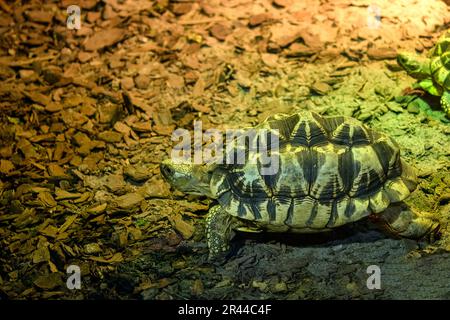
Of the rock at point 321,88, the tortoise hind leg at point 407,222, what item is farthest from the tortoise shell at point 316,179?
the rock at point 321,88

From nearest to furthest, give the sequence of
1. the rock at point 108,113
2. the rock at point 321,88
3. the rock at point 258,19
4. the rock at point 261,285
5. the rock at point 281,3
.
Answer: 1. the rock at point 261,285
2. the rock at point 108,113
3. the rock at point 321,88
4. the rock at point 258,19
5. the rock at point 281,3

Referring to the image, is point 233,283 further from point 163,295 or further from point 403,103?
point 403,103

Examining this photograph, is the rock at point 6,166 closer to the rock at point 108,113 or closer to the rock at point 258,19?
the rock at point 108,113

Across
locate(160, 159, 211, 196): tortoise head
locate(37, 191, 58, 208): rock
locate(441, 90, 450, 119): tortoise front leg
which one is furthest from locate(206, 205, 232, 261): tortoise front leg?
locate(441, 90, 450, 119): tortoise front leg

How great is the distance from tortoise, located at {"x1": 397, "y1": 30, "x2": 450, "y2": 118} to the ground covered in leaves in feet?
0.66

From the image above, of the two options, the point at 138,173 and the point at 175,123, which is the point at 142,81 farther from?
the point at 138,173

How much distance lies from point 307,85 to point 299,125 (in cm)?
191

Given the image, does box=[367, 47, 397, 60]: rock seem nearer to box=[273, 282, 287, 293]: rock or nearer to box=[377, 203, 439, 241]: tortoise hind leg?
box=[377, 203, 439, 241]: tortoise hind leg

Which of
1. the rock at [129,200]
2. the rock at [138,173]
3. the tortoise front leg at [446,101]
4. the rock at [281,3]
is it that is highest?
the rock at [281,3]

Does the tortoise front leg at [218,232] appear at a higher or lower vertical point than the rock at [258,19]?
lower

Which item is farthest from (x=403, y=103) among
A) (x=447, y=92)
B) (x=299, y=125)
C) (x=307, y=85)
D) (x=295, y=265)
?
(x=295, y=265)

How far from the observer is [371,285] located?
3639 millimetres

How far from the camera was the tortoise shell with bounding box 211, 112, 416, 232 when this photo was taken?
3.60 meters

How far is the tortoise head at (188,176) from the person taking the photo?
13.3ft
